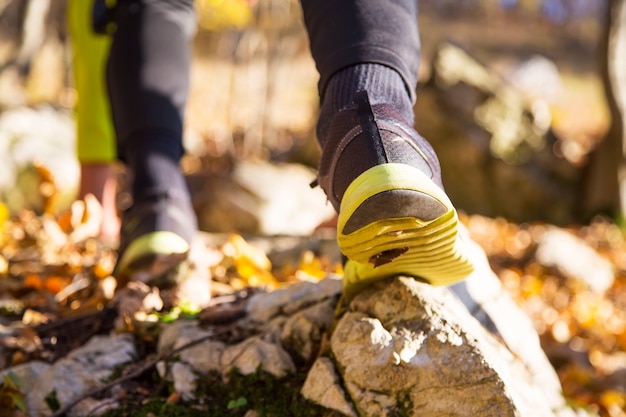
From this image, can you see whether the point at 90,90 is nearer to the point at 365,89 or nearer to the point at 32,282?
the point at 32,282

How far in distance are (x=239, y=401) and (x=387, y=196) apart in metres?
0.54

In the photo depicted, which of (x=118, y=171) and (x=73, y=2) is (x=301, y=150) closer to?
(x=118, y=171)

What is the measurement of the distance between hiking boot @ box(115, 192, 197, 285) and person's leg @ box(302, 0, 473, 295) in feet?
1.59

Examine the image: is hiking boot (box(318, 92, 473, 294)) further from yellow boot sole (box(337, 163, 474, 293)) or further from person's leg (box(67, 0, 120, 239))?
person's leg (box(67, 0, 120, 239))

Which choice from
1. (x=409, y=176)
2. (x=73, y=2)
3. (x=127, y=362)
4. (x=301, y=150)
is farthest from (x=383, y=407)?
(x=301, y=150)

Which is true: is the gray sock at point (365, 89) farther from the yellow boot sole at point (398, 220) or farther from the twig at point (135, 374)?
the twig at point (135, 374)

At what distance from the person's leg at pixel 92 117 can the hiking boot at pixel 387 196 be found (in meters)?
1.61

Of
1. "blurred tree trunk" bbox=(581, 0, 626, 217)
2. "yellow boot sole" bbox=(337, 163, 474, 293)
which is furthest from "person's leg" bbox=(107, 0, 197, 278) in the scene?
"blurred tree trunk" bbox=(581, 0, 626, 217)

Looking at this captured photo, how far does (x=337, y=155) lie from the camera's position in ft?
3.89

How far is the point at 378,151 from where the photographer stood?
110 cm

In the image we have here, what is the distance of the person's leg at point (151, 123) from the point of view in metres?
1.66

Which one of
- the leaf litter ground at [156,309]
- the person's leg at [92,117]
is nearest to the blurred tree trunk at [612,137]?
the leaf litter ground at [156,309]

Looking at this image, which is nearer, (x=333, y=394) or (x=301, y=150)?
(x=333, y=394)

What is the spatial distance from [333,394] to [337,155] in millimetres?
432
